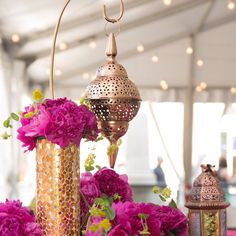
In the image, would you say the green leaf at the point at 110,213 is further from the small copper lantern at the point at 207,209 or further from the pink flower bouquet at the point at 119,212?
the small copper lantern at the point at 207,209

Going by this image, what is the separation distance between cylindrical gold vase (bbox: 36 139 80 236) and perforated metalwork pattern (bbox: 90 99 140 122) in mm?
115

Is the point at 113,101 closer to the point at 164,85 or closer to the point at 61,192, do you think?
the point at 61,192

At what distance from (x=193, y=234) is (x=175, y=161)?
→ 4.01m

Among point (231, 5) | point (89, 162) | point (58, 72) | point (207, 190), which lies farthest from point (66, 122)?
point (231, 5)

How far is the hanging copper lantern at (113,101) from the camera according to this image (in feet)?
2.56

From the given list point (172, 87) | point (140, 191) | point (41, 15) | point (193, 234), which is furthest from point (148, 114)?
point (193, 234)

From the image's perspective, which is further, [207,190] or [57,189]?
[207,190]

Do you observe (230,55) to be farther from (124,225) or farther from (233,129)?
(124,225)

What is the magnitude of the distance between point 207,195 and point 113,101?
→ 21 cm

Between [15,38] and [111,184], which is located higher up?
[15,38]

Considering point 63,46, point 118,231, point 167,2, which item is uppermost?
point 167,2

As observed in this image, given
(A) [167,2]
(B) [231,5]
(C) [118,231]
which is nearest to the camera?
(C) [118,231]

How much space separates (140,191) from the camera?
4.48 meters

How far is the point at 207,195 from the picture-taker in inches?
33.1
